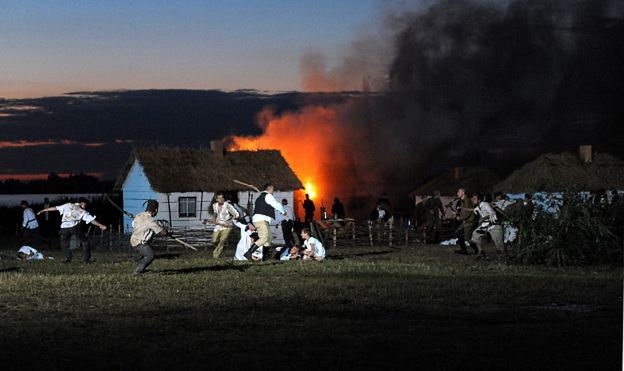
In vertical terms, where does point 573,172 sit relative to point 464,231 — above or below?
above

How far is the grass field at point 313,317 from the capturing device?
13.5 m

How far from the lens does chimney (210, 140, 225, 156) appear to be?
197ft

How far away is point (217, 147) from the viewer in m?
60.2

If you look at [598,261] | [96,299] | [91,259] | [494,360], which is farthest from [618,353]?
[91,259]

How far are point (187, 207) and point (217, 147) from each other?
15.8ft

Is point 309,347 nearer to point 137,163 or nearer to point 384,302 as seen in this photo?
point 384,302

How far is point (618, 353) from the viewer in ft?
45.4

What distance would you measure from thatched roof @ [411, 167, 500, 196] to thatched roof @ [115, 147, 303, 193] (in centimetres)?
1768

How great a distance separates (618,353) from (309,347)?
3.72 metres

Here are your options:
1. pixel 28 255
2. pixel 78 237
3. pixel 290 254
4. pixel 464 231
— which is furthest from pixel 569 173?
pixel 78 237

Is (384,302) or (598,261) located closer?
(384,302)

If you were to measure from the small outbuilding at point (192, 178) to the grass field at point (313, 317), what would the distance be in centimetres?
2795

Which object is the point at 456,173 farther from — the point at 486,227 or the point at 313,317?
the point at 313,317

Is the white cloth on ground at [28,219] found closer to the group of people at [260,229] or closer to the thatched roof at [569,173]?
the group of people at [260,229]
